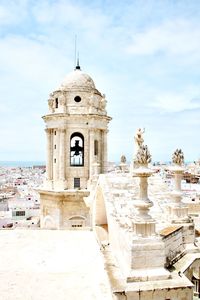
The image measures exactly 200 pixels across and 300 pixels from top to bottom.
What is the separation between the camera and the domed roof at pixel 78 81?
18.5m

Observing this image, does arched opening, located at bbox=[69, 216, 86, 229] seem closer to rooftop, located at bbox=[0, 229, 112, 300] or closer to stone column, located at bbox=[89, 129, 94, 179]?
stone column, located at bbox=[89, 129, 94, 179]

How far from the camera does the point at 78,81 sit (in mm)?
18672

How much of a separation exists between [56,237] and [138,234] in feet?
20.2

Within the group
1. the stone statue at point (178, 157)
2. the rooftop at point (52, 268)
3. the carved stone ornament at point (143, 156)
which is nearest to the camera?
the carved stone ornament at point (143, 156)

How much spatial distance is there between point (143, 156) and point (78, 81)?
1212 cm

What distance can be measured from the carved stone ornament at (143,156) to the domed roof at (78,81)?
459 inches

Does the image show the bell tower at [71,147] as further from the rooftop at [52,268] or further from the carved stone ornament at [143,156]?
the carved stone ornament at [143,156]

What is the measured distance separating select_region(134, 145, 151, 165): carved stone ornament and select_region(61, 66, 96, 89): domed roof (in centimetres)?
1166

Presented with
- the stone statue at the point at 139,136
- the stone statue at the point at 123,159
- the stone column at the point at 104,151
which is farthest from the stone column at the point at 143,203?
the stone column at the point at 104,151

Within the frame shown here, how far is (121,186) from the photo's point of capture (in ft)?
37.1

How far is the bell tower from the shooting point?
17688mm

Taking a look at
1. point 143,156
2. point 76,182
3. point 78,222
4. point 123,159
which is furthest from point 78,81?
point 143,156

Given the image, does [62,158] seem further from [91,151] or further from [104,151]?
[104,151]

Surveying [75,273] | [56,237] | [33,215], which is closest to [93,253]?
[75,273]
